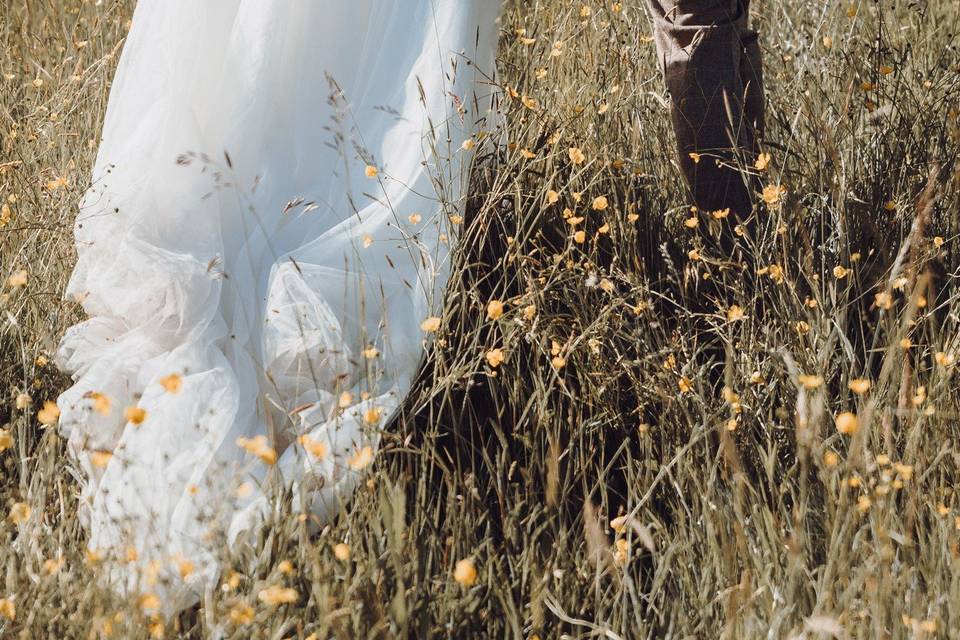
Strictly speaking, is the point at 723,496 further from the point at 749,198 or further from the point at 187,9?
the point at 187,9

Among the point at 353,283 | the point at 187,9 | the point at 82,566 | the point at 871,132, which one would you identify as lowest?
the point at 82,566

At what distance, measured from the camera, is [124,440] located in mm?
1688

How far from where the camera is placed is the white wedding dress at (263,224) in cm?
173

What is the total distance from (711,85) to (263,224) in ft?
2.91

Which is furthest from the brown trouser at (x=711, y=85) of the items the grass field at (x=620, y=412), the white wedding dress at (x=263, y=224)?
the white wedding dress at (x=263, y=224)

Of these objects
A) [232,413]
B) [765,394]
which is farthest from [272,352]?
[765,394]

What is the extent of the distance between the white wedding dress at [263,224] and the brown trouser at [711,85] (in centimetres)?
35

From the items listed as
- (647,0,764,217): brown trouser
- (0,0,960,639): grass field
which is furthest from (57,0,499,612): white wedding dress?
(647,0,764,217): brown trouser

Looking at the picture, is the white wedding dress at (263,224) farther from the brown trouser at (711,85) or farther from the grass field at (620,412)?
the brown trouser at (711,85)

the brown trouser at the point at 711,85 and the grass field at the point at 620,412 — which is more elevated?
the brown trouser at the point at 711,85

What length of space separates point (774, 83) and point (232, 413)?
1763 millimetres

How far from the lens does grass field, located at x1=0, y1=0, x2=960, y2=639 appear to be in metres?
1.33

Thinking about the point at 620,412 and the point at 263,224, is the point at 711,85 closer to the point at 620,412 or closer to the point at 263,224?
the point at 620,412

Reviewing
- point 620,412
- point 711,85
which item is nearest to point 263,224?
point 620,412
